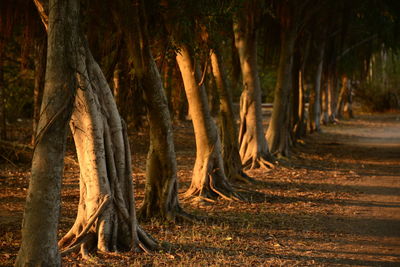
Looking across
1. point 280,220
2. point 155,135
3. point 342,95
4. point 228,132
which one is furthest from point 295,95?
point 342,95

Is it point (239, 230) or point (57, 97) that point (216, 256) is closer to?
point (239, 230)

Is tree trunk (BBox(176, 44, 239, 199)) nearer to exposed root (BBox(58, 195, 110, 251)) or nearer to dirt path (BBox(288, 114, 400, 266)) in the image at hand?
dirt path (BBox(288, 114, 400, 266))

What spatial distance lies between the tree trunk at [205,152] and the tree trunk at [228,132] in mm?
1525

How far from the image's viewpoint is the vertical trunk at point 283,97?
682 inches

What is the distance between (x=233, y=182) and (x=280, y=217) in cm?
332

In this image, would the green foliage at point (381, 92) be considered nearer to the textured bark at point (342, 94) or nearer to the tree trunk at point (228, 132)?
the textured bark at point (342, 94)

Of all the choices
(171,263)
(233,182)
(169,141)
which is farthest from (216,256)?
(233,182)

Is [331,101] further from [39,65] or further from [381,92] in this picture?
[39,65]

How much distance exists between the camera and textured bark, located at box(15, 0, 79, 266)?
206 inches

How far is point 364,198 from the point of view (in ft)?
38.7

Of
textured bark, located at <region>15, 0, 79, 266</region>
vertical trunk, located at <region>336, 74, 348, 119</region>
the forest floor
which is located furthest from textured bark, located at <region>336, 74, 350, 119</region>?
textured bark, located at <region>15, 0, 79, 266</region>

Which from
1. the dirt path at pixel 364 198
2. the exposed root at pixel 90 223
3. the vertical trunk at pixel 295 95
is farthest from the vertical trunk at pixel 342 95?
the exposed root at pixel 90 223

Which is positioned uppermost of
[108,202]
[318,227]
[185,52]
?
[185,52]

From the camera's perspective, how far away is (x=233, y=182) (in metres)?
13.1
